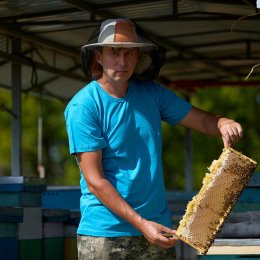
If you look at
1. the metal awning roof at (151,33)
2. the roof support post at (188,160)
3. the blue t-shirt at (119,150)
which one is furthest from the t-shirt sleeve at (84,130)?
the roof support post at (188,160)

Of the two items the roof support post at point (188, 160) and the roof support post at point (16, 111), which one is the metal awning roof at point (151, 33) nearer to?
the roof support post at point (16, 111)

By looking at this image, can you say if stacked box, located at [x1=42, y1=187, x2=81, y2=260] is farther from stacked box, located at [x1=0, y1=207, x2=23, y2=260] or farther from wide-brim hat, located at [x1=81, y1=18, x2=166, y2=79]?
wide-brim hat, located at [x1=81, y1=18, x2=166, y2=79]

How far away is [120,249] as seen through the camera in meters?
3.81

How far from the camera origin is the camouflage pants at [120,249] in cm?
381

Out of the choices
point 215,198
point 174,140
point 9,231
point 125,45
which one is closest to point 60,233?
point 9,231

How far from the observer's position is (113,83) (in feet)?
13.0

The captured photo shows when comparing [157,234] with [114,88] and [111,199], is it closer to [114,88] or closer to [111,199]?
[111,199]

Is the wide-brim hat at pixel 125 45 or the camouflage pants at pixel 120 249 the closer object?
the camouflage pants at pixel 120 249

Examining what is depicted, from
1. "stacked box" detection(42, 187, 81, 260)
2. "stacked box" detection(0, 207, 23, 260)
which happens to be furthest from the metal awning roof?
"stacked box" detection(0, 207, 23, 260)

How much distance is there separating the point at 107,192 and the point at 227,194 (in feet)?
1.70

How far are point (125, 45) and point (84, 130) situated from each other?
43 centimetres

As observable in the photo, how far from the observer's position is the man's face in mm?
3934

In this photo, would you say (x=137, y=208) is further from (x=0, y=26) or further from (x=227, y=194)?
(x=0, y=26)

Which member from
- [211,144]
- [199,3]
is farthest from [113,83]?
[211,144]
